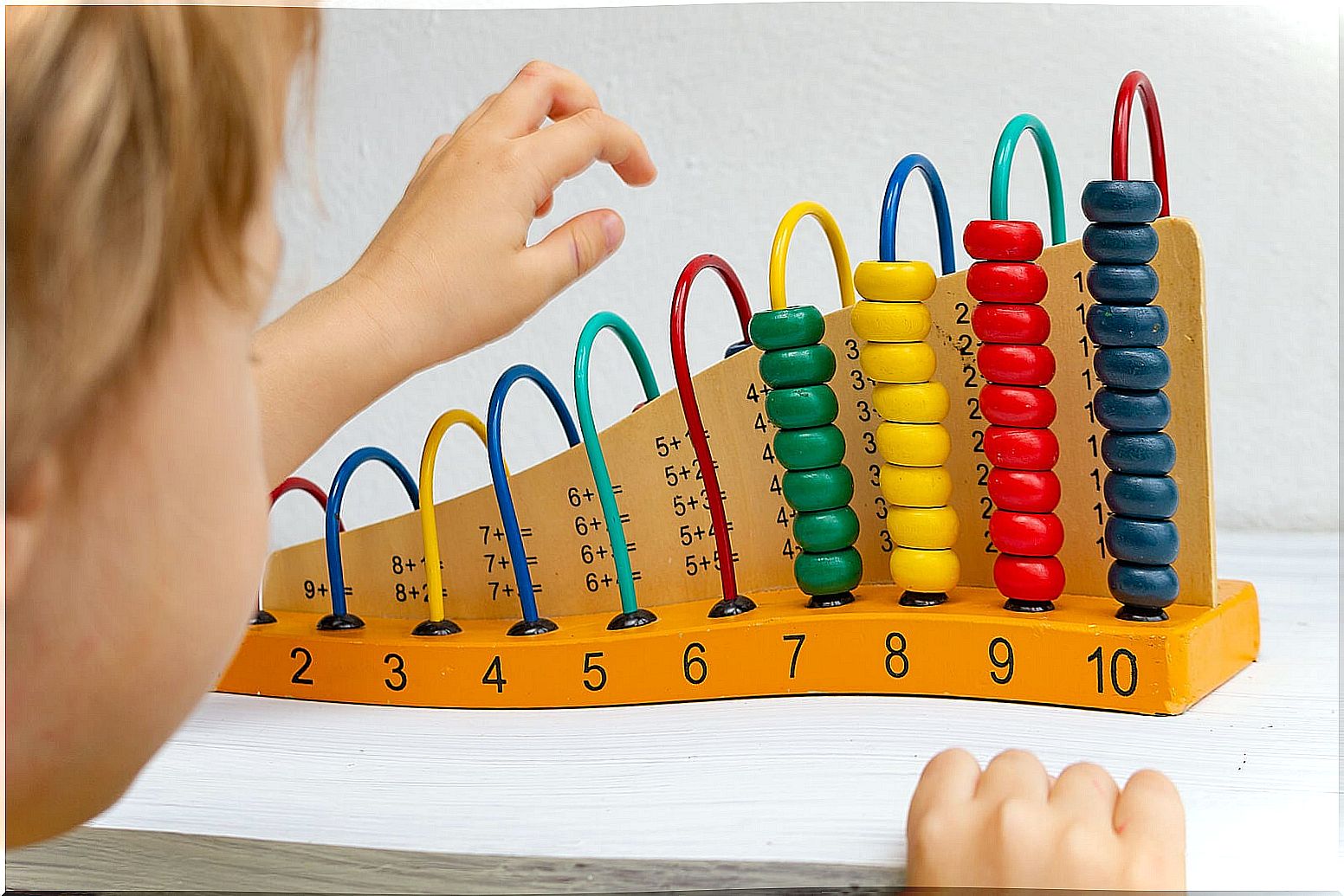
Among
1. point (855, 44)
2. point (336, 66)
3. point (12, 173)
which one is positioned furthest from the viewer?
point (336, 66)

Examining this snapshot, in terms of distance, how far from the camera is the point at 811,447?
0.63 m

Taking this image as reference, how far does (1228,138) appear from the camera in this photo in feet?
3.45

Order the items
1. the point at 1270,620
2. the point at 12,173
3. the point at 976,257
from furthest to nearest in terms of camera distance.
→ the point at 1270,620, the point at 976,257, the point at 12,173

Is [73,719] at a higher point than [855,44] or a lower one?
lower

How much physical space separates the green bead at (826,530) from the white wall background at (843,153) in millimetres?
479

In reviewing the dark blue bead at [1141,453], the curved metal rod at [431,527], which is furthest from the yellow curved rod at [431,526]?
the dark blue bead at [1141,453]

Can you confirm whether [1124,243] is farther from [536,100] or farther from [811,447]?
[536,100]

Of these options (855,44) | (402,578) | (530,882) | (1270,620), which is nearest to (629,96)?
(855,44)

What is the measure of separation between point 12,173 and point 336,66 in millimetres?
1158

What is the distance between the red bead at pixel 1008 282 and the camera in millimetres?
586

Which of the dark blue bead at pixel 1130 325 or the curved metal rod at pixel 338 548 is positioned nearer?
the dark blue bead at pixel 1130 325

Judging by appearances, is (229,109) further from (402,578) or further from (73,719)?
(402,578)

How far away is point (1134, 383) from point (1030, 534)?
3.3 inches

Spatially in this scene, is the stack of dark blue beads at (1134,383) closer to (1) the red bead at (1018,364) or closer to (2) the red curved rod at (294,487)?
(1) the red bead at (1018,364)
